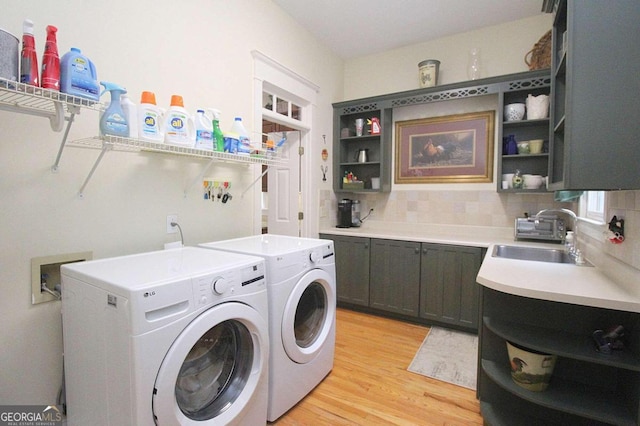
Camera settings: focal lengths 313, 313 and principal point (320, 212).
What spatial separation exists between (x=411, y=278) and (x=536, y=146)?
1619 millimetres

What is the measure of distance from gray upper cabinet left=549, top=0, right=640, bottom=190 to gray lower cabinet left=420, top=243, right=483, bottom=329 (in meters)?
1.57

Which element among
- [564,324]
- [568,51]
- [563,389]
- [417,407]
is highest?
[568,51]

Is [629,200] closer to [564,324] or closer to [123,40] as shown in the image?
[564,324]

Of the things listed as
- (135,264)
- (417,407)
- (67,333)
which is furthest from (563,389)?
(67,333)

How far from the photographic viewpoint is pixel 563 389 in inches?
56.5

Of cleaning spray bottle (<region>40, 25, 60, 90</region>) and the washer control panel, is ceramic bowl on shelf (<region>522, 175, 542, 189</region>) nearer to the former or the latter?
the washer control panel

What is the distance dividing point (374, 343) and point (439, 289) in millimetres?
779

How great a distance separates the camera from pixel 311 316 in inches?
80.1

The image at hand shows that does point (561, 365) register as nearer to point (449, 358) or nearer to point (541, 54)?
A: point (449, 358)

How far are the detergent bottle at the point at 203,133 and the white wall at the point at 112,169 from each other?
297 millimetres

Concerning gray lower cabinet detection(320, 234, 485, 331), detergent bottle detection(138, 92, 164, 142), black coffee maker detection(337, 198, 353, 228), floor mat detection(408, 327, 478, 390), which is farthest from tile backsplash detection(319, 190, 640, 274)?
detergent bottle detection(138, 92, 164, 142)

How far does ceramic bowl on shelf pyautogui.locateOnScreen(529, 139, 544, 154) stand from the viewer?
2.78 meters

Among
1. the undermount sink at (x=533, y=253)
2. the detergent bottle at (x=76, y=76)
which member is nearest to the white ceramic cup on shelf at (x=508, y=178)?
the undermount sink at (x=533, y=253)

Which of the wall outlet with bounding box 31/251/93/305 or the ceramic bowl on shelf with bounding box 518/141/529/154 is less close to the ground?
the ceramic bowl on shelf with bounding box 518/141/529/154
